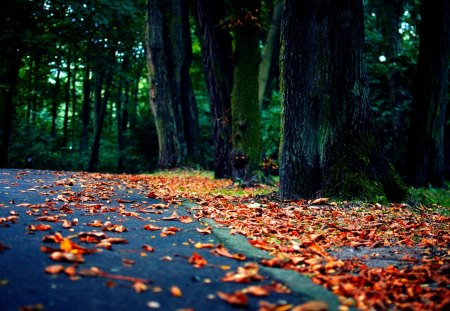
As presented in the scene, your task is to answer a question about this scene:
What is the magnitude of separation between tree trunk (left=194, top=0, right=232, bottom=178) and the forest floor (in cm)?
518

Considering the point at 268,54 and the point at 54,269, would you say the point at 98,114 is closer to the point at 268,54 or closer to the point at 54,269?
the point at 268,54

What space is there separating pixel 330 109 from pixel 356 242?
8.62 feet

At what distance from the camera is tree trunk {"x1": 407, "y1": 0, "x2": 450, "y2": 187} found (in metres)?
10.6

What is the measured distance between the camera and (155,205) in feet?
19.0

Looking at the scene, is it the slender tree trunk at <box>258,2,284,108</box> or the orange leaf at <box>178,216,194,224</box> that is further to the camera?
the slender tree trunk at <box>258,2,284,108</box>

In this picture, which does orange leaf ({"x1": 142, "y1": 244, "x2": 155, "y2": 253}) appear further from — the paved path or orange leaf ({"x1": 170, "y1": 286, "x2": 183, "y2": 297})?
orange leaf ({"x1": 170, "y1": 286, "x2": 183, "y2": 297})

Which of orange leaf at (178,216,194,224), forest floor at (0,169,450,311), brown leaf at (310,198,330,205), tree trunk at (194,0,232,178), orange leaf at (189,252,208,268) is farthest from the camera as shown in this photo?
tree trunk at (194,0,232,178)

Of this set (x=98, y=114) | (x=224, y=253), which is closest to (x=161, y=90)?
(x=98, y=114)

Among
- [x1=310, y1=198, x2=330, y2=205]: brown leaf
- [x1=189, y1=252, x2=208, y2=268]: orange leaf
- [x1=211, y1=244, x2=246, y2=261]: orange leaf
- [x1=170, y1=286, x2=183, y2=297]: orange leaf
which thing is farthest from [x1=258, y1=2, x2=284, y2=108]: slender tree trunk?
[x1=170, y1=286, x2=183, y2=297]: orange leaf

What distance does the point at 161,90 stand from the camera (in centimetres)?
1505

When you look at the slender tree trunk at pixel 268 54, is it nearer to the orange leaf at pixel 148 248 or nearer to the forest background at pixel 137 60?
the forest background at pixel 137 60

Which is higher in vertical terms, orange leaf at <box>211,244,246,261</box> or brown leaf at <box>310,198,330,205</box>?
brown leaf at <box>310,198,330,205</box>

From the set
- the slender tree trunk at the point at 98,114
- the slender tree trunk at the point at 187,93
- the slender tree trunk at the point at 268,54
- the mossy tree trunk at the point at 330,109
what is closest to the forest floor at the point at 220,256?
the mossy tree trunk at the point at 330,109

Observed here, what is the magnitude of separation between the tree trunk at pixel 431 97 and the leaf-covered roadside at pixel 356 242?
5158 millimetres
